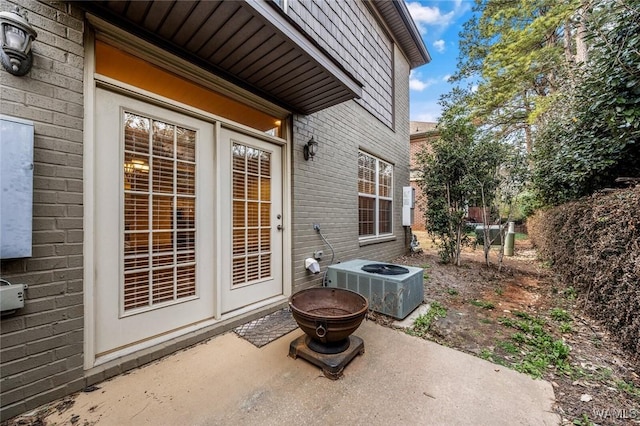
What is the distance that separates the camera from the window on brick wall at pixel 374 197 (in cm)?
501

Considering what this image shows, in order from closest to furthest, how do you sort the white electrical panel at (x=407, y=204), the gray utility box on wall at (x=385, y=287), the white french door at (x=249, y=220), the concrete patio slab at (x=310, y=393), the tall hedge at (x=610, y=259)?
the concrete patio slab at (x=310, y=393)
the tall hedge at (x=610, y=259)
the white french door at (x=249, y=220)
the gray utility box on wall at (x=385, y=287)
the white electrical panel at (x=407, y=204)

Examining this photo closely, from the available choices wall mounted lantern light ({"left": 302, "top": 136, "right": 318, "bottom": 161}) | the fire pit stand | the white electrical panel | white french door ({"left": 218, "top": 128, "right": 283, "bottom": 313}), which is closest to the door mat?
white french door ({"left": 218, "top": 128, "right": 283, "bottom": 313})

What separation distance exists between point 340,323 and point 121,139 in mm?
2268

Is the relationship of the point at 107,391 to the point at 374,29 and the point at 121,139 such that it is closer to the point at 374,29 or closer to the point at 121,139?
the point at 121,139

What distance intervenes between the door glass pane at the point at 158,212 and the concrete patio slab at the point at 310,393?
62cm

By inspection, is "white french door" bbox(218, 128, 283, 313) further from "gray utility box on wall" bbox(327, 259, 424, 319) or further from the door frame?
"gray utility box on wall" bbox(327, 259, 424, 319)

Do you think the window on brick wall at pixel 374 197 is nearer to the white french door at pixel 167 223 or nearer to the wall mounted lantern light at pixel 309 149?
the wall mounted lantern light at pixel 309 149

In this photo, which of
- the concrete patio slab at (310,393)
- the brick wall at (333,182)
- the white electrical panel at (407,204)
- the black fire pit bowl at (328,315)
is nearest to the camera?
the concrete patio slab at (310,393)

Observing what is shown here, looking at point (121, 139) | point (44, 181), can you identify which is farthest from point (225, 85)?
point (44, 181)


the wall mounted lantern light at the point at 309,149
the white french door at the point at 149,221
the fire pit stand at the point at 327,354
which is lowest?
the fire pit stand at the point at 327,354

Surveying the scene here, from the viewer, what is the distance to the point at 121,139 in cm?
196

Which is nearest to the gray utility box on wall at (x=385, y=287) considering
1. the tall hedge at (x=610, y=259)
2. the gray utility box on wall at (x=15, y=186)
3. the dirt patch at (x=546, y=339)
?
the dirt patch at (x=546, y=339)

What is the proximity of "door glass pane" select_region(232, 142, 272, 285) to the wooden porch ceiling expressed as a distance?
0.78 metres

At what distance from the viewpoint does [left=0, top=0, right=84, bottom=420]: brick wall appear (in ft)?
4.76
